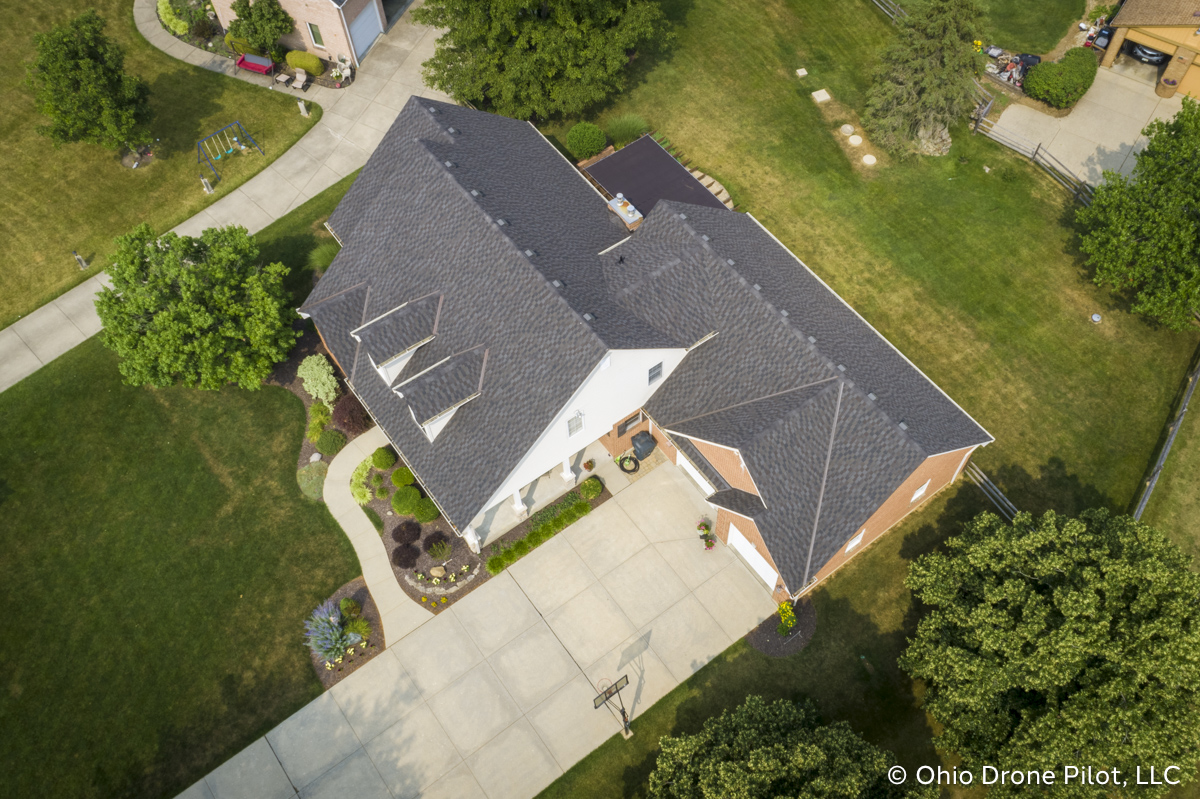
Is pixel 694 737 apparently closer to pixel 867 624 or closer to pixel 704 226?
pixel 867 624

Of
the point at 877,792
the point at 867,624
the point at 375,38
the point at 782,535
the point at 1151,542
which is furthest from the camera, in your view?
the point at 375,38

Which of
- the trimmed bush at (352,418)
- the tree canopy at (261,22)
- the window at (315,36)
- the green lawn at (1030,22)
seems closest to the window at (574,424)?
the trimmed bush at (352,418)

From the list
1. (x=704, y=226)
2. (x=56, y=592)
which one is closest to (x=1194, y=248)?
(x=704, y=226)

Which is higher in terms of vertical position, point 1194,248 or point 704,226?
point 1194,248

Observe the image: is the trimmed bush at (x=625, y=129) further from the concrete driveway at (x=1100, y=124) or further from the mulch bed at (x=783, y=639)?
the mulch bed at (x=783, y=639)

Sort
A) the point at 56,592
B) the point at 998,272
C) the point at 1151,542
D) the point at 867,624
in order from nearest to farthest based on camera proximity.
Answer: the point at 1151,542, the point at 867,624, the point at 56,592, the point at 998,272

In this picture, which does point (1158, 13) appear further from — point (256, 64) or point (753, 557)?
point (256, 64)

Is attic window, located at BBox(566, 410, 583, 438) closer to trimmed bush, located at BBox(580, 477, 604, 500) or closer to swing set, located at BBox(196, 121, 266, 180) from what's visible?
trimmed bush, located at BBox(580, 477, 604, 500)
